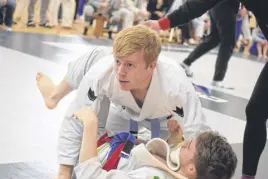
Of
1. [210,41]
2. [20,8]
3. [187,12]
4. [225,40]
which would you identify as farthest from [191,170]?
[20,8]

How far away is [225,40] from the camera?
16.0ft

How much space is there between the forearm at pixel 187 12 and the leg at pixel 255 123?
394 mm

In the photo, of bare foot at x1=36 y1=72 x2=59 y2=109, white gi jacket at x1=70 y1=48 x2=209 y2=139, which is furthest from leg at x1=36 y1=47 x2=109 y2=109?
white gi jacket at x1=70 y1=48 x2=209 y2=139

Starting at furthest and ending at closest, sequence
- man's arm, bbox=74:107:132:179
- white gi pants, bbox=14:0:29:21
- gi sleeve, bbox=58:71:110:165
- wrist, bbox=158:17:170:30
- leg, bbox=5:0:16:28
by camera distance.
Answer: white gi pants, bbox=14:0:29:21, leg, bbox=5:0:16:28, wrist, bbox=158:17:170:30, gi sleeve, bbox=58:71:110:165, man's arm, bbox=74:107:132:179

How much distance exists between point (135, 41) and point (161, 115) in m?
0.42

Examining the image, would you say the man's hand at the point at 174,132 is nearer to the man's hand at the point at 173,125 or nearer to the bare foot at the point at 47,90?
the man's hand at the point at 173,125

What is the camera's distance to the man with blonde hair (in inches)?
69.8

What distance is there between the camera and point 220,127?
11.2 ft

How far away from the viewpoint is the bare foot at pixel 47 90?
265 cm

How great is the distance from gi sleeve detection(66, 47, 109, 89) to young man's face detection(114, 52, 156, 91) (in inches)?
16.9

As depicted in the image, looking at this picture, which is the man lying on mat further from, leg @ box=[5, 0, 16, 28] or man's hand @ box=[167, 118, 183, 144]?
leg @ box=[5, 0, 16, 28]

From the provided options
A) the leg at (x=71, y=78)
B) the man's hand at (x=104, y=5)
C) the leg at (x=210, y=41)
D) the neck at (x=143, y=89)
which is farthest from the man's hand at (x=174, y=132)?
the man's hand at (x=104, y=5)

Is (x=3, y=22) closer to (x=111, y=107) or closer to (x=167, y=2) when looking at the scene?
(x=167, y=2)

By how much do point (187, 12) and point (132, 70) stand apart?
712mm
